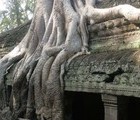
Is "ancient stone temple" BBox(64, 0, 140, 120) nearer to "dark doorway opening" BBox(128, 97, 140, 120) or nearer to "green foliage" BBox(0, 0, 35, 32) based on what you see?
"dark doorway opening" BBox(128, 97, 140, 120)

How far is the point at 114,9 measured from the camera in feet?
17.7

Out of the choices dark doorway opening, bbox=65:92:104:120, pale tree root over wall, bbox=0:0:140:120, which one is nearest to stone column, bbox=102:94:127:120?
pale tree root over wall, bbox=0:0:140:120

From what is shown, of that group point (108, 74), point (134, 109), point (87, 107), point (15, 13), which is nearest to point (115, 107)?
point (108, 74)

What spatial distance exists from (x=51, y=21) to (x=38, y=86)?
1680mm

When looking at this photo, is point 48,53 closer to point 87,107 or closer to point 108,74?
point 87,107

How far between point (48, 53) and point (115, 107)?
203 cm

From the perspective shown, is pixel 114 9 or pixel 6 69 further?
pixel 6 69

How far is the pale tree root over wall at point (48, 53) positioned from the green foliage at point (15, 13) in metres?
14.3

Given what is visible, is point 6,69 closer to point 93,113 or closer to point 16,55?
point 16,55

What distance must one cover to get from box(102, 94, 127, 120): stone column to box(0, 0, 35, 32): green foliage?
17.6 meters

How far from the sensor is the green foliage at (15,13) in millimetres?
21625

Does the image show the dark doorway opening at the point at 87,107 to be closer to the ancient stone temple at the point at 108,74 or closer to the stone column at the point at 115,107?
the ancient stone temple at the point at 108,74

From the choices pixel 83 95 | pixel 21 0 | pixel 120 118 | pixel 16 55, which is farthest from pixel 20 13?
pixel 120 118

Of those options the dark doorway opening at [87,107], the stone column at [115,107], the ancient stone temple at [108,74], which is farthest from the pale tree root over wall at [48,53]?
the stone column at [115,107]
